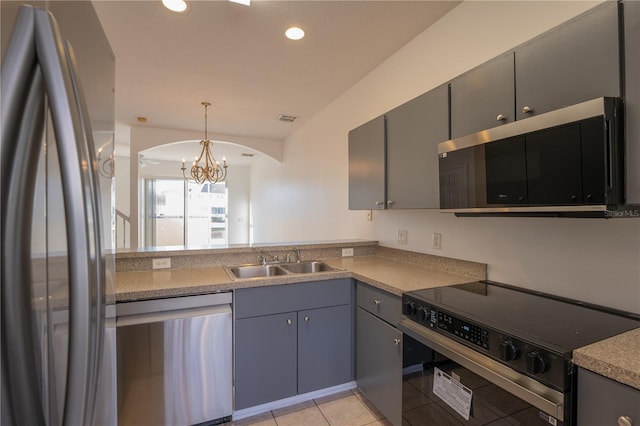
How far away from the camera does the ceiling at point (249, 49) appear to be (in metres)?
2.12

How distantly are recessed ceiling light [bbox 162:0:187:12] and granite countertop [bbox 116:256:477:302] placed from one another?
1801 mm

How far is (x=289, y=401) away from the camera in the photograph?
7.02 ft

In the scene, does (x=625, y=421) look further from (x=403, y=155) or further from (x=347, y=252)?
(x=347, y=252)

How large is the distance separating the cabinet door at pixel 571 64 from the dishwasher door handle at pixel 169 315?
1890 millimetres

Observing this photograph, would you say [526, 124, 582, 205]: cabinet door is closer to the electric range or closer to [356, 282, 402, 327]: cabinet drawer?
the electric range

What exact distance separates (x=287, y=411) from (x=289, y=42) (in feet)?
9.03

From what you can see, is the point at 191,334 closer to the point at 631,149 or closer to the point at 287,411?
the point at 287,411

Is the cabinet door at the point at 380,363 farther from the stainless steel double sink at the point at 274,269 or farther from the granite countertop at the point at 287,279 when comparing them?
the stainless steel double sink at the point at 274,269

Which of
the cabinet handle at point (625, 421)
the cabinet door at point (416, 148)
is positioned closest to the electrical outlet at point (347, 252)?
the cabinet door at point (416, 148)

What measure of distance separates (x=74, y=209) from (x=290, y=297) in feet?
5.53

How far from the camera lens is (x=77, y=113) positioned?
0.51 metres

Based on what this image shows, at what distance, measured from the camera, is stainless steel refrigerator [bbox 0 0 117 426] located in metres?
0.45

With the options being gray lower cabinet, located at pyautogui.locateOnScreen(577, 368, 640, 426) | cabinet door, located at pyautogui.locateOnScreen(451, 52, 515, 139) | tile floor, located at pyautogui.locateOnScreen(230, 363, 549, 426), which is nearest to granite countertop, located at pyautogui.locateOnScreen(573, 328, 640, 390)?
gray lower cabinet, located at pyautogui.locateOnScreen(577, 368, 640, 426)

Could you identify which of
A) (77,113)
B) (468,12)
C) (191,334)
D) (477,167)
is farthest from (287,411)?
(468,12)
